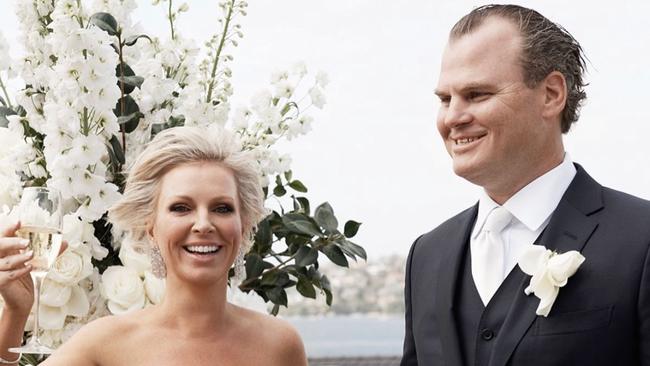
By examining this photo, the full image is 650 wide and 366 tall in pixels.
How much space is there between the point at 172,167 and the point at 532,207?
44.1 inches

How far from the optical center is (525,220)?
318 centimetres

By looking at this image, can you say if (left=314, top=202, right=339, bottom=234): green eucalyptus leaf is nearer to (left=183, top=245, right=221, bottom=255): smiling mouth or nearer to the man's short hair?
(left=183, top=245, right=221, bottom=255): smiling mouth

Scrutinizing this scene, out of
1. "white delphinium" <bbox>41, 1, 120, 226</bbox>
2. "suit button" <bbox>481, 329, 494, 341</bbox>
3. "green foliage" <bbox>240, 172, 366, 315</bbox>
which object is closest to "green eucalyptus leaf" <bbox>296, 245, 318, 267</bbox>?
"green foliage" <bbox>240, 172, 366, 315</bbox>

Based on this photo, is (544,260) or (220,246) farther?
(220,246)

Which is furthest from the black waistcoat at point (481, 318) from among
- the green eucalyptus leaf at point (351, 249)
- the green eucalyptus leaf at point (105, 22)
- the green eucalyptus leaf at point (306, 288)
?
the green eucalyptus leaf at point (105, 22)

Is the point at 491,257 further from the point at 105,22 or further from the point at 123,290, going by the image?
the point at 105,22

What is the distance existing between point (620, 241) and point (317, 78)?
1.53 meters

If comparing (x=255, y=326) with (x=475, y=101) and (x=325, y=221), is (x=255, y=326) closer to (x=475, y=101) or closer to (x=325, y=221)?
(x=325, y=221)

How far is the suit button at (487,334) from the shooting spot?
3115 mm

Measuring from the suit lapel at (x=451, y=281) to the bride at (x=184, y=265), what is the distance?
0.56 metres

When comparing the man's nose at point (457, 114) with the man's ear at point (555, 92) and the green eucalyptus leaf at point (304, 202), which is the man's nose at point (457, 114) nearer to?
the man's ear at point (555, 92)

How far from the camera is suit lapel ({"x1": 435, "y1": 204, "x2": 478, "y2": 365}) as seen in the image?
319 cm

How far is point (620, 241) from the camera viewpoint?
9.93ft

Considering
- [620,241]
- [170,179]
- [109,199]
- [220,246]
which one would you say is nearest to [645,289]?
[620,241]
